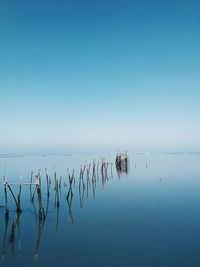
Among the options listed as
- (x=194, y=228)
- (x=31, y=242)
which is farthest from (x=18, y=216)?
(x=194, y=228)

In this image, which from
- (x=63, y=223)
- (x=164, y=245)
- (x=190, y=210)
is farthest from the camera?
(x=190, y=210)

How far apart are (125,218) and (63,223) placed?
4276 mm

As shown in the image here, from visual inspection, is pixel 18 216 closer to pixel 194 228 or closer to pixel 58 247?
pixel 58 247

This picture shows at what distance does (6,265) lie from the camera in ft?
31.5

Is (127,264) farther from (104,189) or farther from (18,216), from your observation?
(104,189)

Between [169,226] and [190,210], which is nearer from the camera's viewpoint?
[169,226]

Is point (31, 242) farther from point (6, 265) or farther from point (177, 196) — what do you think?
point (177, 196)

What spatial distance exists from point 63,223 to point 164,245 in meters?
6.79

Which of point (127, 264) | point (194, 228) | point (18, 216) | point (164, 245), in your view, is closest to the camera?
point (127, 264)

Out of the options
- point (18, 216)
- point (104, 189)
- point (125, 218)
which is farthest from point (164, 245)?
point (104, 189)

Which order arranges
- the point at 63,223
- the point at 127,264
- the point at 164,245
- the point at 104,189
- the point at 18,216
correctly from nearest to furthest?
the point at 127,264 → the point at 164,245 → the point at 63,223 → the point at 18,216 → the point at 104,189

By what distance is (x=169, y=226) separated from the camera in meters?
14.3

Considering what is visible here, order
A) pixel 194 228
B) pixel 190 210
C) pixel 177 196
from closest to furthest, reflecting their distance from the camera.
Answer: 1. pixel 194 228
2. pixel 190 210
3. pixel 177 196

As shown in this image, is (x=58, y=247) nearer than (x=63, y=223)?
Yes
